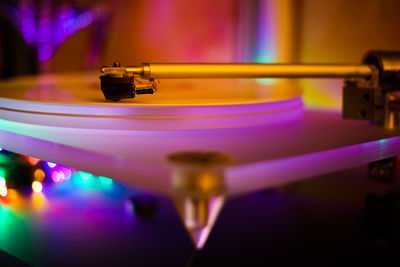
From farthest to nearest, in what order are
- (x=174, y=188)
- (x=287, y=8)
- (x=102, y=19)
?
(x=102, y=19), (x=287, y=8), (x=174, y=188)

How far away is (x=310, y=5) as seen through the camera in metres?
1.37

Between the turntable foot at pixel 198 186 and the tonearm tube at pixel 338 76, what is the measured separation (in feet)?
0.77

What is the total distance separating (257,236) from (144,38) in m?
1.32

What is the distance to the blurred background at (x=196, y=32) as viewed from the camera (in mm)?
1286

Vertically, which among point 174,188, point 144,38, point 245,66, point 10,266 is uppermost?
point 144,38

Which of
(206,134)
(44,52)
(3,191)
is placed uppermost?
(44,52)

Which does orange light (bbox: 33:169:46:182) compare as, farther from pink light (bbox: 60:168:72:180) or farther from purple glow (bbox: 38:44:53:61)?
purple glow (bbox: 38:44:53:61)

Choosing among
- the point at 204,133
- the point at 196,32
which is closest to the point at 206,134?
the point at 204,133

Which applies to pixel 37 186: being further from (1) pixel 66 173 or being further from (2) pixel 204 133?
(2) pixel 204 133

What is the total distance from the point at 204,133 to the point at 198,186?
219 millimetres

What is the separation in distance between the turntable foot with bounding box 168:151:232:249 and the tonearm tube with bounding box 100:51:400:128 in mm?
236

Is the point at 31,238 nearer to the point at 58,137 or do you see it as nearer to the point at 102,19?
the point at 58,137

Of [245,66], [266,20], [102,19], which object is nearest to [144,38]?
[102,19]

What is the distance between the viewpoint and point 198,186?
1.44 feet
